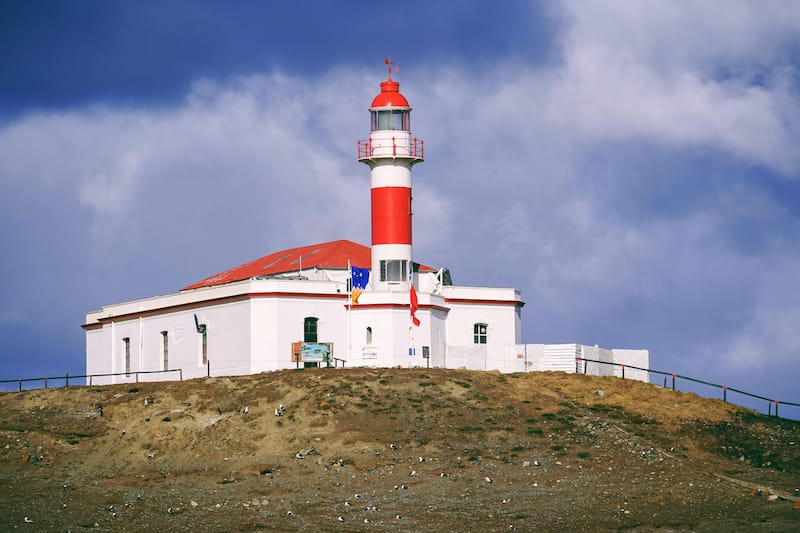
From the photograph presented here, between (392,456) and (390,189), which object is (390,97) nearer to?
(390,189)

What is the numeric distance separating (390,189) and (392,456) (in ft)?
57.1

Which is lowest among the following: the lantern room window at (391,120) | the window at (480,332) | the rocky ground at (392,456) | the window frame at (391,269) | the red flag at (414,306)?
the rocky ground at (392,456)

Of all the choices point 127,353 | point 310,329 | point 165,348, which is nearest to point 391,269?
point 310,329

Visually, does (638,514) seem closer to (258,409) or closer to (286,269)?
(258,409)

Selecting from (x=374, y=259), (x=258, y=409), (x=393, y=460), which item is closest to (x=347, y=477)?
(x=393, y=460)

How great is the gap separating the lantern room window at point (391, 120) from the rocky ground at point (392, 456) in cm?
1168

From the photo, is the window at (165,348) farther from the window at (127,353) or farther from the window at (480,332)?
the window at (480,332)

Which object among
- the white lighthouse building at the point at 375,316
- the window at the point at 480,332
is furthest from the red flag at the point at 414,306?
the window at the point at 480,332

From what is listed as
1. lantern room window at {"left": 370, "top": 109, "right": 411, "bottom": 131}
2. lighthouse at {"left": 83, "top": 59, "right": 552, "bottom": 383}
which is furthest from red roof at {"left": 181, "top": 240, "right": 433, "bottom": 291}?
lantern room window at {"left": 370, "top": 109, "right": 411, "bottom": 131}

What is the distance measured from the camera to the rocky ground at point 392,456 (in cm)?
4791

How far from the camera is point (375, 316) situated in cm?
6825

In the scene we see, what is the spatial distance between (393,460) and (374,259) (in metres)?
16.9

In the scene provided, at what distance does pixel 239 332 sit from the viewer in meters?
67.9

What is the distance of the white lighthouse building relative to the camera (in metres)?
67.6
